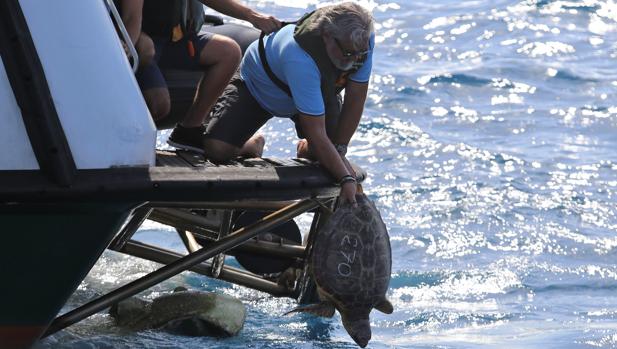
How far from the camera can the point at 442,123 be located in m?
14.5

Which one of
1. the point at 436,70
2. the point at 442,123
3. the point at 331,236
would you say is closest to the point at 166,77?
the point at 331,236

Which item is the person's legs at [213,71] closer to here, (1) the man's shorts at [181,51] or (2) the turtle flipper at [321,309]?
(1) the man's shorts at [181,51]

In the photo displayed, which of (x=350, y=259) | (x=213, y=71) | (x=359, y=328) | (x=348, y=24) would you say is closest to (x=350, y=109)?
(x=348, y=24)

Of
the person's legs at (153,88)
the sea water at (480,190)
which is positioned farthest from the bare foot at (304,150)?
the sea water at (480,190)

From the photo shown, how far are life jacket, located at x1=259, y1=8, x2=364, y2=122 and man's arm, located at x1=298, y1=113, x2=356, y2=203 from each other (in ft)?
0.95

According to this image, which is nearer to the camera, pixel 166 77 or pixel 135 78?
pixel 135 78

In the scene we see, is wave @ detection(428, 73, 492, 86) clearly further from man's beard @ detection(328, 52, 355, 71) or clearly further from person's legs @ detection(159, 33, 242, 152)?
man's beard @ detection(328, 52, 355, 71)

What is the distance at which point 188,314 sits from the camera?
814 centimetres

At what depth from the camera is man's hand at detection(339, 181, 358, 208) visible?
6.61m

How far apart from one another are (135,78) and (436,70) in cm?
1045

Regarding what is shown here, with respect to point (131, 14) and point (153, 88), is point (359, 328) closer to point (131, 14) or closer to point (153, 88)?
point (153, 88)

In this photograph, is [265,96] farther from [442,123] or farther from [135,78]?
[442,123]

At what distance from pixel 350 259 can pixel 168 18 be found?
5.20 ft

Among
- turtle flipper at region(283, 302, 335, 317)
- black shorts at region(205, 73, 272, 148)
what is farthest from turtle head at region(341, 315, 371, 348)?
black shorts at region(205, 73, 272, 148)
